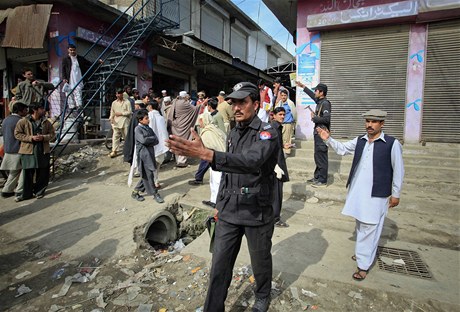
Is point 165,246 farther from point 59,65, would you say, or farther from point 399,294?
point 59,65

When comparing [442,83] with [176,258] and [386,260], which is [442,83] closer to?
[386,260]

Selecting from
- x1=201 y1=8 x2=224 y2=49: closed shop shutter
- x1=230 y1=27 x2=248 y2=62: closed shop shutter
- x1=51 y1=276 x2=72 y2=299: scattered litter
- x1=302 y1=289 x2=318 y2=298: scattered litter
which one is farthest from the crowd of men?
x1=230 y1=27 x2=248 y2=62: closed shop shutter

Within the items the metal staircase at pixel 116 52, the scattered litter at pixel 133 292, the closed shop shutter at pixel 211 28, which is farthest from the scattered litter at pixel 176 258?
the closed shop shutter at pixel 211 28

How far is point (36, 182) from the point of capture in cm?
595

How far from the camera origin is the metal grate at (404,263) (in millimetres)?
3246

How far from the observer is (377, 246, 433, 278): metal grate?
325cm

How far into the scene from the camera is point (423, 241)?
4.08m

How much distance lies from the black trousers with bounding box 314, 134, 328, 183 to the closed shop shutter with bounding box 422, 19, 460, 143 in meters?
3.53

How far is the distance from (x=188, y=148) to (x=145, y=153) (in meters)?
4.03

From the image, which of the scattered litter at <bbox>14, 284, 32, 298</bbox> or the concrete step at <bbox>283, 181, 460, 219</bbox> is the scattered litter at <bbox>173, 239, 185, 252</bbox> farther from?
the concrete step at <bbox>283, 181, 460, 219</bbox>

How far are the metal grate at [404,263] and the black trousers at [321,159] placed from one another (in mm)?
2157

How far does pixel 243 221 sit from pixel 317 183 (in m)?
4.02

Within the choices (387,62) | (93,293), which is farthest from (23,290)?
(387,62)

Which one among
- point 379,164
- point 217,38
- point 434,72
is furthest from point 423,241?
point 217,38
